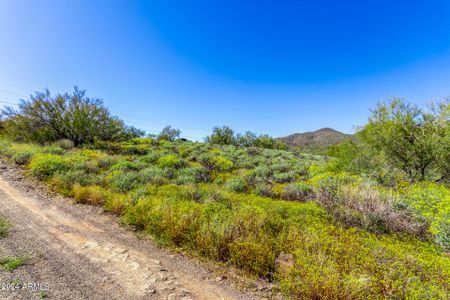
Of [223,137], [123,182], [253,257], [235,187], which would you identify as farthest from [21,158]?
[223,137]

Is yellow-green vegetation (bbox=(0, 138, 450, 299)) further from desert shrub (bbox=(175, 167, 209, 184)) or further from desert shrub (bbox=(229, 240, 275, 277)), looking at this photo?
desert shrub (bbox=(175, 167, 209, 184))

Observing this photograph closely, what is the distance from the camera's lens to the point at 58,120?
17.0 metres

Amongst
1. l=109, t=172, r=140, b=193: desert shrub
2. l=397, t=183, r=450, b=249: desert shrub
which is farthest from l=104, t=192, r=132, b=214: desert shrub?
l=397, t=183, r=450, b=249: desert shrub

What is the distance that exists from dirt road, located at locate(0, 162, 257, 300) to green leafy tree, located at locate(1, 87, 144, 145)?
14.0 metres

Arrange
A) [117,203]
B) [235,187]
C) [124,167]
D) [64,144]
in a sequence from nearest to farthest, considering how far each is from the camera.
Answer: [117,203]
[235,187]
[124,167]
[64,144]

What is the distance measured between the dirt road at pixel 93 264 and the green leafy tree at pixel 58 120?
45.9 feet

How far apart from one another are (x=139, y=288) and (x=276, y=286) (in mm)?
2507

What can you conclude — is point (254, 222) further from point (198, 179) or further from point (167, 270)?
point (198, 179)

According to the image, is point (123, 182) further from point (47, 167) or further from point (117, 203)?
point (47, 167)

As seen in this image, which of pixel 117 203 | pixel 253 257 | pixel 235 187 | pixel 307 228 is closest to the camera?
pixel 253 257

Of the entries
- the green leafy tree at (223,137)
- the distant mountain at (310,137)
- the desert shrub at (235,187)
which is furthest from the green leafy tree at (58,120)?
the distant mountain at (310,137)

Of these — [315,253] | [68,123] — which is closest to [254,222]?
[315,253]

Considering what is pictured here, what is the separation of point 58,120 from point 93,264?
19.1 m

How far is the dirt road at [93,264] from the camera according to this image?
310 centimetres
